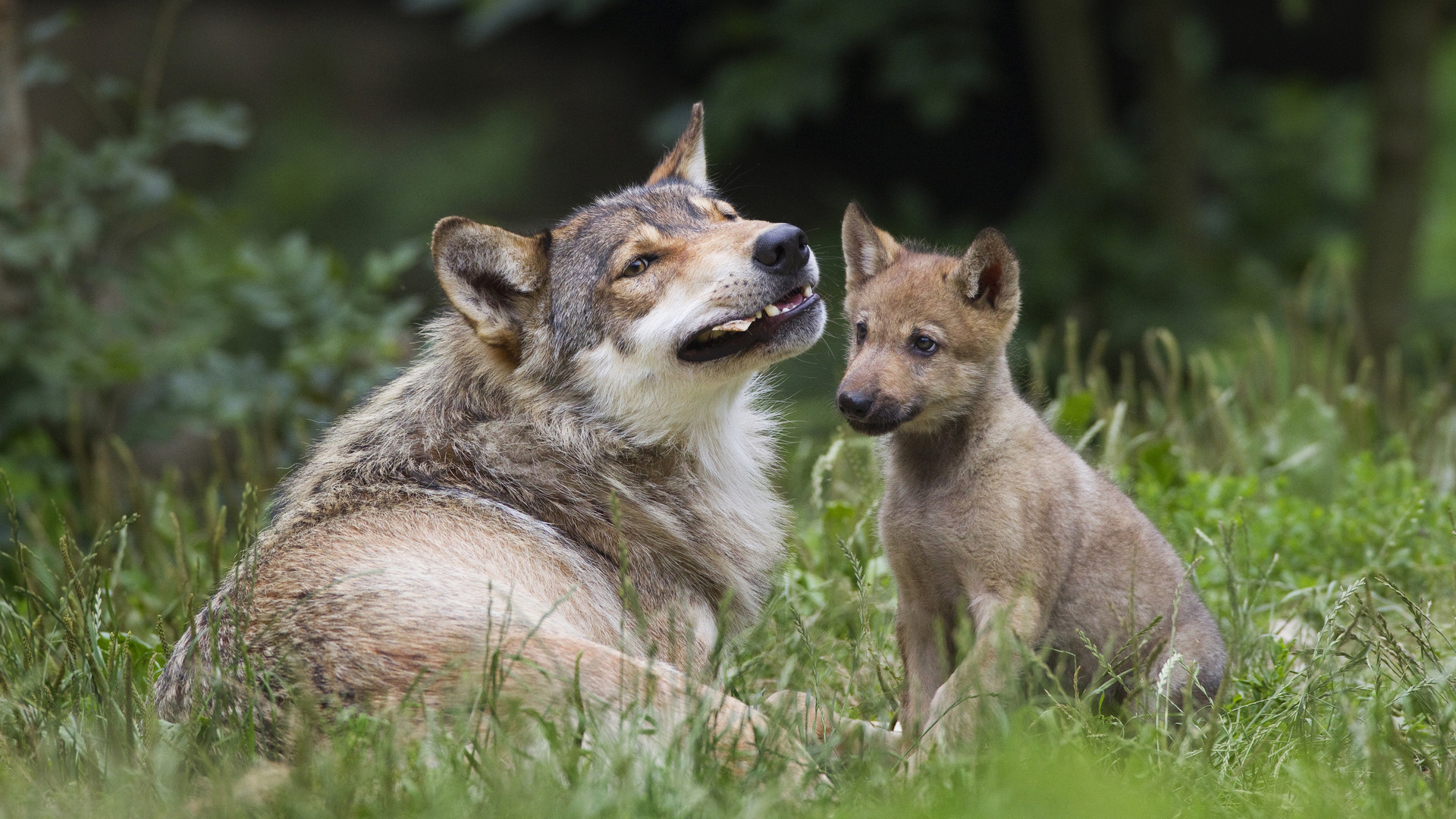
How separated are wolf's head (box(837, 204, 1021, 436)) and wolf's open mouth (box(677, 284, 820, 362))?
→ 0.62 ft

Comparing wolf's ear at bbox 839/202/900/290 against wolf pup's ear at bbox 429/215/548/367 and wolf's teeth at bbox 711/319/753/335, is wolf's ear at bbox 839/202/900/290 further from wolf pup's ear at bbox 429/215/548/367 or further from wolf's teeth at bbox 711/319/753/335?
wolf pup's ear at bbox 429/215/548/367

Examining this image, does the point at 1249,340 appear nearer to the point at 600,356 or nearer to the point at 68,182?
the point at 600,356

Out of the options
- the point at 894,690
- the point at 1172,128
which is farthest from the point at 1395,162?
the point at 894,690

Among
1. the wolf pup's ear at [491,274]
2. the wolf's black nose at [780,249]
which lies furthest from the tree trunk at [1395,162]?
the wolf pup's ear at [491,274]

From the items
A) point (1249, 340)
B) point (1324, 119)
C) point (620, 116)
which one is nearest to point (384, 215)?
point (620, 116)

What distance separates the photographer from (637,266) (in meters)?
3.85

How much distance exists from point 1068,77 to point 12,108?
7.09 metres

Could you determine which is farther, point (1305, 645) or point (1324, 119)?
point (1324, 119)

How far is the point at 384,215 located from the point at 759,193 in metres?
3.41

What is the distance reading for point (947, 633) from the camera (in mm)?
3553

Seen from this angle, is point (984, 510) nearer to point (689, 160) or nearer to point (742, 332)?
point (742, 332)

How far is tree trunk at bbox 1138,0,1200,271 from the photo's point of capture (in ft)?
30.4

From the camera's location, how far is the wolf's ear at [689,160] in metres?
4.52

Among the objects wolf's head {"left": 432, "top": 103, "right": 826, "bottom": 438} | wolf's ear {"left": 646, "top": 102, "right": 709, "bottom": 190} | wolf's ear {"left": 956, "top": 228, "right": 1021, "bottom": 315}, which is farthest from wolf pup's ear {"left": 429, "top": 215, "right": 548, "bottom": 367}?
wolf's ear {"left": 956, "top": 228, "right": 1021, "bottom": 315}
